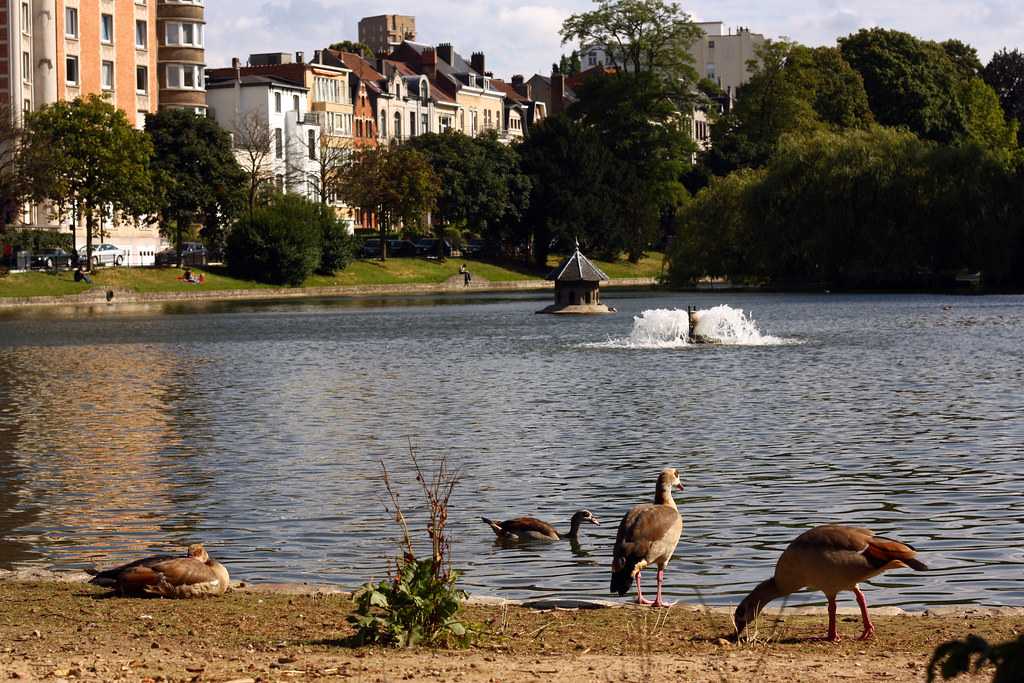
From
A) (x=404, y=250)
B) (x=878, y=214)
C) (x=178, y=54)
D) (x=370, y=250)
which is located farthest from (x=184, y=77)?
(x=878, y=214)

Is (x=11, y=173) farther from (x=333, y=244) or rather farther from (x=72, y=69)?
(x=333, y=244)

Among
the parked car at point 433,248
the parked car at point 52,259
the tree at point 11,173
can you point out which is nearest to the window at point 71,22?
the tree at point 11,173

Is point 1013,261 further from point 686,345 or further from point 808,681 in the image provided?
point 808,681

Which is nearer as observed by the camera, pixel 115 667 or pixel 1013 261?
pixel 115 667

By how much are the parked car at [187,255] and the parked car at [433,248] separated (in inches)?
896

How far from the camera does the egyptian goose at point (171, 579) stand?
565 inches

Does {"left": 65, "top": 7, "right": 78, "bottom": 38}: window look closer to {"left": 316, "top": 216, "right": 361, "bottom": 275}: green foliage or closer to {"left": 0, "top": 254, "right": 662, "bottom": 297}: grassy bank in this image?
{"left": 0, "top": 254, "right": 662, "bottom": 297}: grassy bank

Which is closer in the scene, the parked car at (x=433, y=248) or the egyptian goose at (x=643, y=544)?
the egyptian goose at (x=643, y=544)

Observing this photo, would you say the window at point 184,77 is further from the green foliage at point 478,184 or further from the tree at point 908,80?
the tree at point 908,80

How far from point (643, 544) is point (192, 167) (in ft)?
351

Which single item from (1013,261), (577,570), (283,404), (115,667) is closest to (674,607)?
(577,570)

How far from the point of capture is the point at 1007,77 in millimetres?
165250

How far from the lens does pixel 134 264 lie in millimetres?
116625

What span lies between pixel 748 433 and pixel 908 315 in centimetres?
4490
